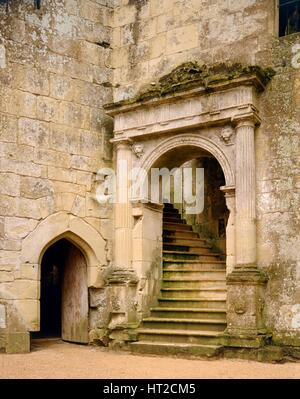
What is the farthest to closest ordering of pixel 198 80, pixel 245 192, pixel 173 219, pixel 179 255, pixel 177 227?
pixel 173 219 → pixel 177 227 → pixel 179 255 → pixel 198 80 → pixel 245 192

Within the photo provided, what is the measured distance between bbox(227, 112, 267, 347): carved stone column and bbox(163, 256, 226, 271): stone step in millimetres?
2344

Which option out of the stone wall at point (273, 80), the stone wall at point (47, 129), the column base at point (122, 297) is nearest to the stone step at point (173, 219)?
the stone wall at point (47, 129)

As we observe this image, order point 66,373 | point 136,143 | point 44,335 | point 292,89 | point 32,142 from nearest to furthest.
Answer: point 66,373 < point 292,89 < point 32,142 < point 136,143 < point 44,335

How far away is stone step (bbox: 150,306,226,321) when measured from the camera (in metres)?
9.08

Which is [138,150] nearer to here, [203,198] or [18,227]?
[18,227]

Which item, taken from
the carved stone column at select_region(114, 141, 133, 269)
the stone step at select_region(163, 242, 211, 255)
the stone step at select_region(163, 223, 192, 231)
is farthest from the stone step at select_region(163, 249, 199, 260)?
the carved stone column at select_region(114, 141, 133, 269)

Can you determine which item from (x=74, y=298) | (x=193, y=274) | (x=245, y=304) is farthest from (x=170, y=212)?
(x=245, y=304)

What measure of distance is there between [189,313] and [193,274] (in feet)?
4.30

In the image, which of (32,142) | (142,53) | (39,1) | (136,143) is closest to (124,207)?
(136,143)

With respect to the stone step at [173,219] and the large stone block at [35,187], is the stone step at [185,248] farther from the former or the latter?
the large stone block at [35,187]

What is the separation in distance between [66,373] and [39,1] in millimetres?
5531

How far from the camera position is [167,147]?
9711mm

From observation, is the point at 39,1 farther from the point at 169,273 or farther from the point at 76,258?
the point at 169,273

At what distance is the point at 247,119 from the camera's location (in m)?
8.75
